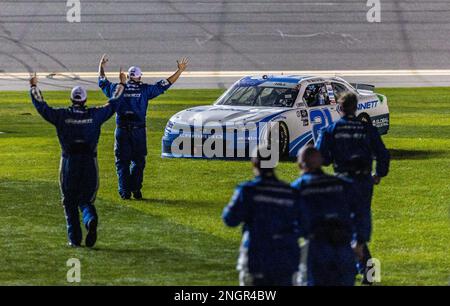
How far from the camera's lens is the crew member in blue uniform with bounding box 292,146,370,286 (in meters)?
10.2

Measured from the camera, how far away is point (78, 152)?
14.5 meters

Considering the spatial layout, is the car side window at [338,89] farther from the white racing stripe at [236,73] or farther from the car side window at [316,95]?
the white racing stripe at [236,73]

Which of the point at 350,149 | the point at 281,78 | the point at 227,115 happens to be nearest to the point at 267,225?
the point at 350,149

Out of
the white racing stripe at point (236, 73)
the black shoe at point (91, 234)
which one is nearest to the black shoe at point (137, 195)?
the black shoe at point (91, 234)

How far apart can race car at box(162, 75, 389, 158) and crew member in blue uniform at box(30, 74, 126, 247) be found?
6.71 metres

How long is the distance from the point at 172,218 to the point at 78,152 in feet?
8.55

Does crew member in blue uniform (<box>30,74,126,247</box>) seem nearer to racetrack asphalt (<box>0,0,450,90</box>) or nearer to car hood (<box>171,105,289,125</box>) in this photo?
car hood (<box>171,105,289,125</box>)

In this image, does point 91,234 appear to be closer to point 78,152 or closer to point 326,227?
point 78,152

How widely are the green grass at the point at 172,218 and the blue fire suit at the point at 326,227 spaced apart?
249 centimetres

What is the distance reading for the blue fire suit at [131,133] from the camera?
59.3 ft

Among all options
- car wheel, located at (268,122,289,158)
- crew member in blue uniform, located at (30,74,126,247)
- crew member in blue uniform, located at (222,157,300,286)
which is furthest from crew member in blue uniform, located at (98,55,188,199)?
crew member in blue uniform, located at (222,157,300,286)
